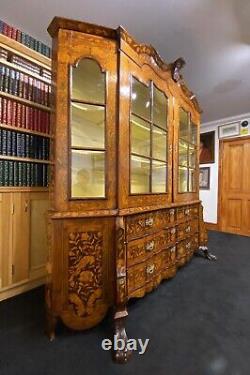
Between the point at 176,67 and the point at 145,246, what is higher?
the point at 176,67

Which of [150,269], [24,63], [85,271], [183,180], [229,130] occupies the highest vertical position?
[229,130]

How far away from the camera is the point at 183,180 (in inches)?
92.5

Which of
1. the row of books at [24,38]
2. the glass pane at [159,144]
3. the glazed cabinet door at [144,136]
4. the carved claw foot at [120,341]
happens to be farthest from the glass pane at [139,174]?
the row of books at [24,38]

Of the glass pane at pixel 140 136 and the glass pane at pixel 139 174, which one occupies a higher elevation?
the glass pane at pixel 140 136

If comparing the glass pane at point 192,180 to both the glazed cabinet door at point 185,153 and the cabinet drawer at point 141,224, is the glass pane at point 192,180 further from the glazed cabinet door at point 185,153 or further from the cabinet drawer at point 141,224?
the cabinet drawer at point 141,224

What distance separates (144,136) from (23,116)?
109 cm

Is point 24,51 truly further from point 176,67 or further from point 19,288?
point 19,288

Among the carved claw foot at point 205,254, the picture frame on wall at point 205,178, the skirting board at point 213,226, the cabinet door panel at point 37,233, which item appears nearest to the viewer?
the cabinet door panel at point 37,233

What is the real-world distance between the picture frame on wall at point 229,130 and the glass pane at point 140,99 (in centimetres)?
324

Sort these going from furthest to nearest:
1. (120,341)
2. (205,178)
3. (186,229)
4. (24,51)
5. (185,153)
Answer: (205,178) → (185,153) → (186,229) → (24,51) → (120,341)

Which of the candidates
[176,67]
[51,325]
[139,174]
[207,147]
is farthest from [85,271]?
[207,147]

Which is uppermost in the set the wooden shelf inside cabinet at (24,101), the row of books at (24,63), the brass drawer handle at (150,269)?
the row of books at (24,63)

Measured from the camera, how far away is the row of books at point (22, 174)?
172 cm

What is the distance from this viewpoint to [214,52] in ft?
7.04
